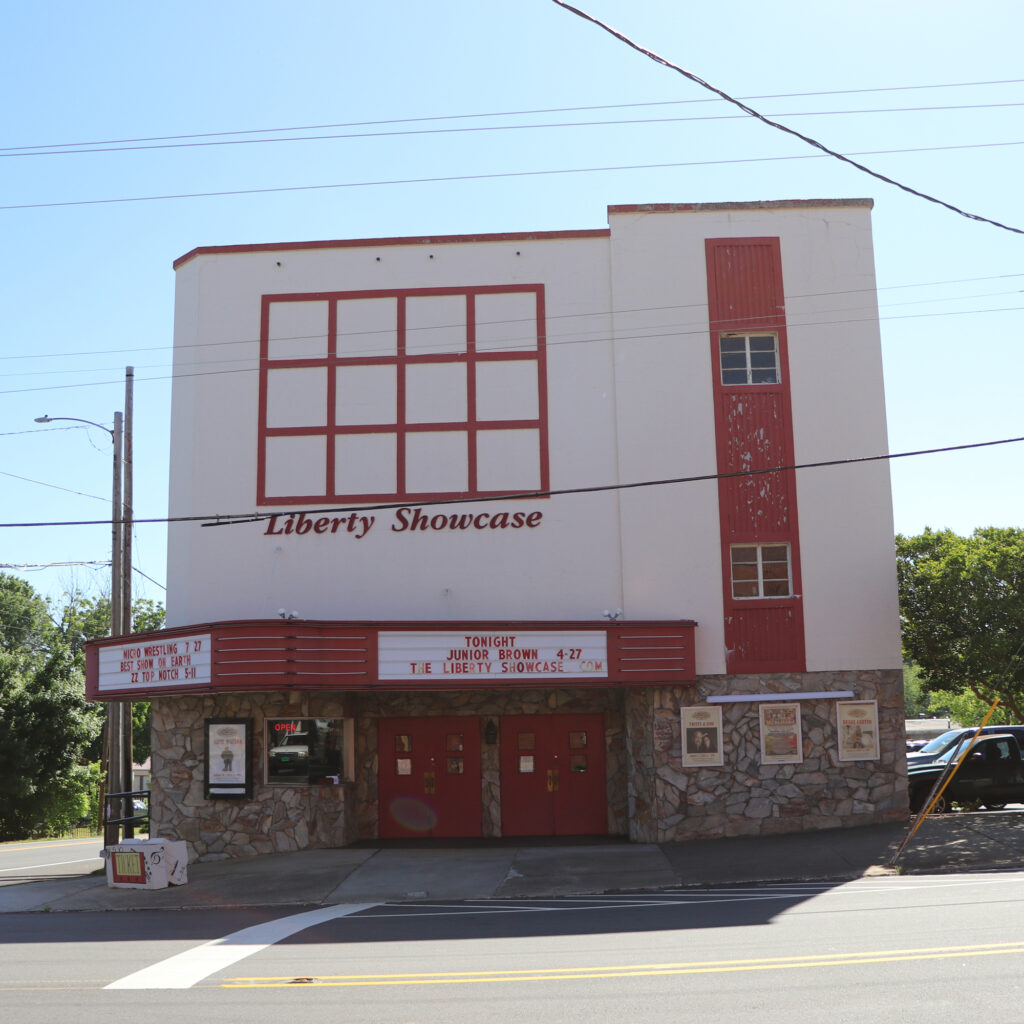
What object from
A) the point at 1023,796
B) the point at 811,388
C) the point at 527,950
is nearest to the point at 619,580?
the point at 811,388

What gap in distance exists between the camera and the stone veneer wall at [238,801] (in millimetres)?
20422

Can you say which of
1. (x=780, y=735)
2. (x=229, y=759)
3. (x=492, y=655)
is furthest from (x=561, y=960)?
(x=229, y=759)

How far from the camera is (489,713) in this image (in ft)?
73.7

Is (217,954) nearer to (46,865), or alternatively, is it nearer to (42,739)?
(46,865)

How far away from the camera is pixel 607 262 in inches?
888

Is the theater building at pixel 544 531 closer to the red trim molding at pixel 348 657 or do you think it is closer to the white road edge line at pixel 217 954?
the red trim molding at pixel 348 657

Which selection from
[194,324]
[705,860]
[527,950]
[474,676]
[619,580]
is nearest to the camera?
[527,950]

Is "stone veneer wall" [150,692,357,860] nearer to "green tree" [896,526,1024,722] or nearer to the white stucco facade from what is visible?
the white stucco facade

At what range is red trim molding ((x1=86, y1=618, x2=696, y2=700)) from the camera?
19.2 m

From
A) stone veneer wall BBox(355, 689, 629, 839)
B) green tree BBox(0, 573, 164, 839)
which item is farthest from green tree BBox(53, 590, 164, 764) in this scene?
stone veneer wall BBox(355, 689, 629, 839)

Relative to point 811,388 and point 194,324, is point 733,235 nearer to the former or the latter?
point 811,388

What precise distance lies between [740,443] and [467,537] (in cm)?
564

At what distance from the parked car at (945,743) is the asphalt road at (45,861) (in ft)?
56.8

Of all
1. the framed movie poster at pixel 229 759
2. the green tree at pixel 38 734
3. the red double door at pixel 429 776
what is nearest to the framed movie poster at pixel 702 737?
the red double door at pixel 429 776
